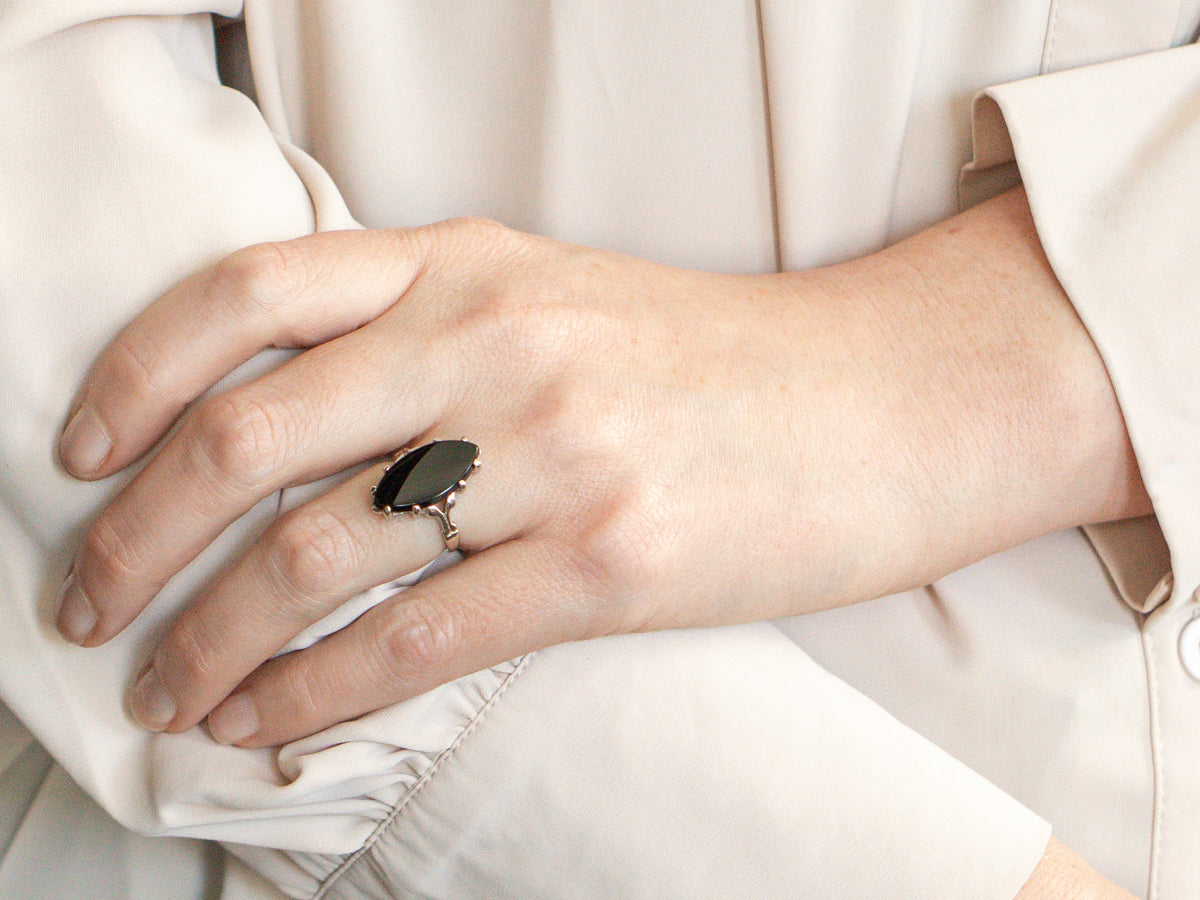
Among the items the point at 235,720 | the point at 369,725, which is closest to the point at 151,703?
the point at 235,720

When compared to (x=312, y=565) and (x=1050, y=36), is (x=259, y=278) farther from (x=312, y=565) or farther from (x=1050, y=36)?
(x=1050, y=36)

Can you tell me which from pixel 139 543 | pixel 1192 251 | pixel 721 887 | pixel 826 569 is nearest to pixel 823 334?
pixel 826 569

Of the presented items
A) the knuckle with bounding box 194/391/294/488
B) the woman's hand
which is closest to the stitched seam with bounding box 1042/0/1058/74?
the woman's hand

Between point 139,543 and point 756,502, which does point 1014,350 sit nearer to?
point 756,502

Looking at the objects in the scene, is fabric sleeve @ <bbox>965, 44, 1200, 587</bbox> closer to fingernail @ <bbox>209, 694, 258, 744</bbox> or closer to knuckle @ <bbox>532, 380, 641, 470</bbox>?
knuckle @ <bbox>532, 380, 641, 470</bbox>

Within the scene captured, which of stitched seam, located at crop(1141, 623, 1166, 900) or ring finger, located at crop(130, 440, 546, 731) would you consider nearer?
ring finger, located at crop(130, 440, 546, 731)
